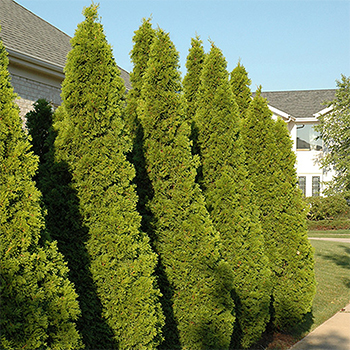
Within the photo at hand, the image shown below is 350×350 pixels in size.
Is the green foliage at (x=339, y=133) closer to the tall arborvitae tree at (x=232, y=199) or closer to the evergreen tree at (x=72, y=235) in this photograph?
the tall arborvitae tree at (x=232, y=199)

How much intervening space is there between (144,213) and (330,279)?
889 centimetres

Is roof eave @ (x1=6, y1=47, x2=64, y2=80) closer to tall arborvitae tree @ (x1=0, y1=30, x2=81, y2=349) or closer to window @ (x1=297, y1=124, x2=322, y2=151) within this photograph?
tall arborvitae tree @ (x1=0, y1=30, x2=81, y2=349)

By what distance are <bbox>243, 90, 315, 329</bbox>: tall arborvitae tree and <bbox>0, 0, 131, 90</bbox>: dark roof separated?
531cm

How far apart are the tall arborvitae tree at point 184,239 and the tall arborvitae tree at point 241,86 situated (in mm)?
3371

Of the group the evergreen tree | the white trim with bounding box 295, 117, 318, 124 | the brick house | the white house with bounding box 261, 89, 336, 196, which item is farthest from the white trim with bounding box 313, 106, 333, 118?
the evergreen tree

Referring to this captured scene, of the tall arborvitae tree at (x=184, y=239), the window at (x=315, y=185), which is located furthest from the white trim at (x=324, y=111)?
the tall arborvitae tree at (x=184, y=239)

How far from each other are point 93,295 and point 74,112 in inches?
78.6

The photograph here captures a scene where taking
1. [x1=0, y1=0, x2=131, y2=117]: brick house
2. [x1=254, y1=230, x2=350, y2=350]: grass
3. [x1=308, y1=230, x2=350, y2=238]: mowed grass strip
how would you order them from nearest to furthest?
1. [x1=254, y1=230, x2=350, y2=350]: grass
2. [x1=0, y1=0, x2=131, y2=117]: brick house
3. [x1=308, y1=230, x2=350, y2=238]: mowed grass strip

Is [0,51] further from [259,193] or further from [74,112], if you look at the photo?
[259,193]

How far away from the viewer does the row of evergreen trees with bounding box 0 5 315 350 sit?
342 cm

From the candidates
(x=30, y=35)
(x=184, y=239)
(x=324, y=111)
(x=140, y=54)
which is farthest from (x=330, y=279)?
(x=324, y=111)

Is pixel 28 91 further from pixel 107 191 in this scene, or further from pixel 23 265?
pixel 23 265

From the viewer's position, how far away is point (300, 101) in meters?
36.1

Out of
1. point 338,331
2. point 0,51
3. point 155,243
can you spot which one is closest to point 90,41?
point 0,51
